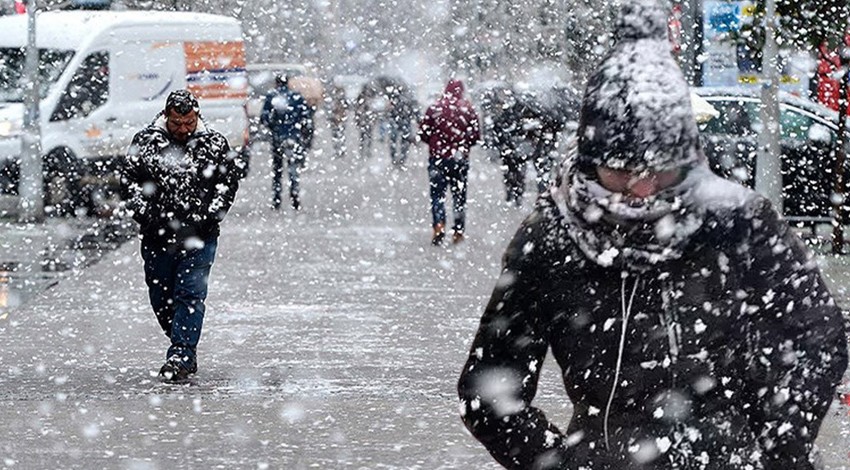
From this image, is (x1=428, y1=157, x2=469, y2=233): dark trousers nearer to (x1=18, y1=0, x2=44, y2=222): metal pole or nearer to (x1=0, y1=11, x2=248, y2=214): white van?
(x1=18, y1=0, x2=44, y2=222): metal pole

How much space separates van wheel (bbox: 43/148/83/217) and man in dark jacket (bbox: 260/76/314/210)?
2.29 m

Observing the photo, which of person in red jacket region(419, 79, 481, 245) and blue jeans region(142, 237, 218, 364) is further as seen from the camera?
person in red jacket region(419, 79, 481, 245)

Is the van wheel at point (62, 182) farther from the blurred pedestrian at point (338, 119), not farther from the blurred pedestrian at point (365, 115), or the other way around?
the blurred pedestrian at point (338, 119)

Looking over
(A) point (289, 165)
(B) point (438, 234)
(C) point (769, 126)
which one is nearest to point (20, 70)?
(A) point (289, 165)

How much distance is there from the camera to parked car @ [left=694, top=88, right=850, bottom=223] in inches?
690

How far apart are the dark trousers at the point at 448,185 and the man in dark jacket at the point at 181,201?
7608mm

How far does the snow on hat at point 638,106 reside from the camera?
9.37 feet

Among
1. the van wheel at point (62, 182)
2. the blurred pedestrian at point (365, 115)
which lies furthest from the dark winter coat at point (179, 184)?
the blurred pedestrian at point (365, 115)

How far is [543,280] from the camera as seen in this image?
304 centimetres

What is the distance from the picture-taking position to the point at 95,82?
21406mm

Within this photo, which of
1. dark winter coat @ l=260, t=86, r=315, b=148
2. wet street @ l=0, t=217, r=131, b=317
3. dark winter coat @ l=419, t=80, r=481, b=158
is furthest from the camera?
dark winter coat @ l=260, t=86, r=315, b=148

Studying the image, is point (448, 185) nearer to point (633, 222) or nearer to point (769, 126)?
point (769, 126)

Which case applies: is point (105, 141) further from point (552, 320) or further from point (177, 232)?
point (552, 320)

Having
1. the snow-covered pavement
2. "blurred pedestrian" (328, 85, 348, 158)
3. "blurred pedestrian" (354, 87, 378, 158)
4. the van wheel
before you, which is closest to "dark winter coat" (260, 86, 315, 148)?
the van wheel
